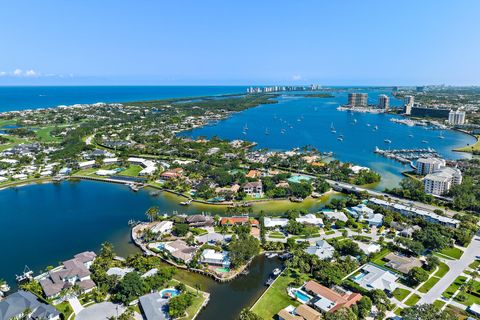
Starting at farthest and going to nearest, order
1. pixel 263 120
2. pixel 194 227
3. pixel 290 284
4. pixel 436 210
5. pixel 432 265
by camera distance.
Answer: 1. pixel 263 120
2. pixel 436 210
3. pixel 194 227
4. pixel 432 265
5. pixel 290 284

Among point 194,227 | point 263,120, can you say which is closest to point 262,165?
point 194,227

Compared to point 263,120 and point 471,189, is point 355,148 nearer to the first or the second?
point 471,189

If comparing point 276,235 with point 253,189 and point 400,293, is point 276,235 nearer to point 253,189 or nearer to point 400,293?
point 400,293

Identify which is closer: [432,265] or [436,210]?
[432,265]

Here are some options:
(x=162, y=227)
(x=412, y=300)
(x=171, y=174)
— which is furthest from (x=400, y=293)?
(x=171, y=174)

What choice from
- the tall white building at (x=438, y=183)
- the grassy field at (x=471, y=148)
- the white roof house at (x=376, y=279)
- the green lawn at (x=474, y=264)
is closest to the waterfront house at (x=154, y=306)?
the white roof house at (x=376, y=279)

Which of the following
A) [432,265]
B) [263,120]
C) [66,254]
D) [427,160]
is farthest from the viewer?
[263,120]

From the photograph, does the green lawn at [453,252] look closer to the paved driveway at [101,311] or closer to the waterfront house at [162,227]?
the waterfront house at [162,227]
